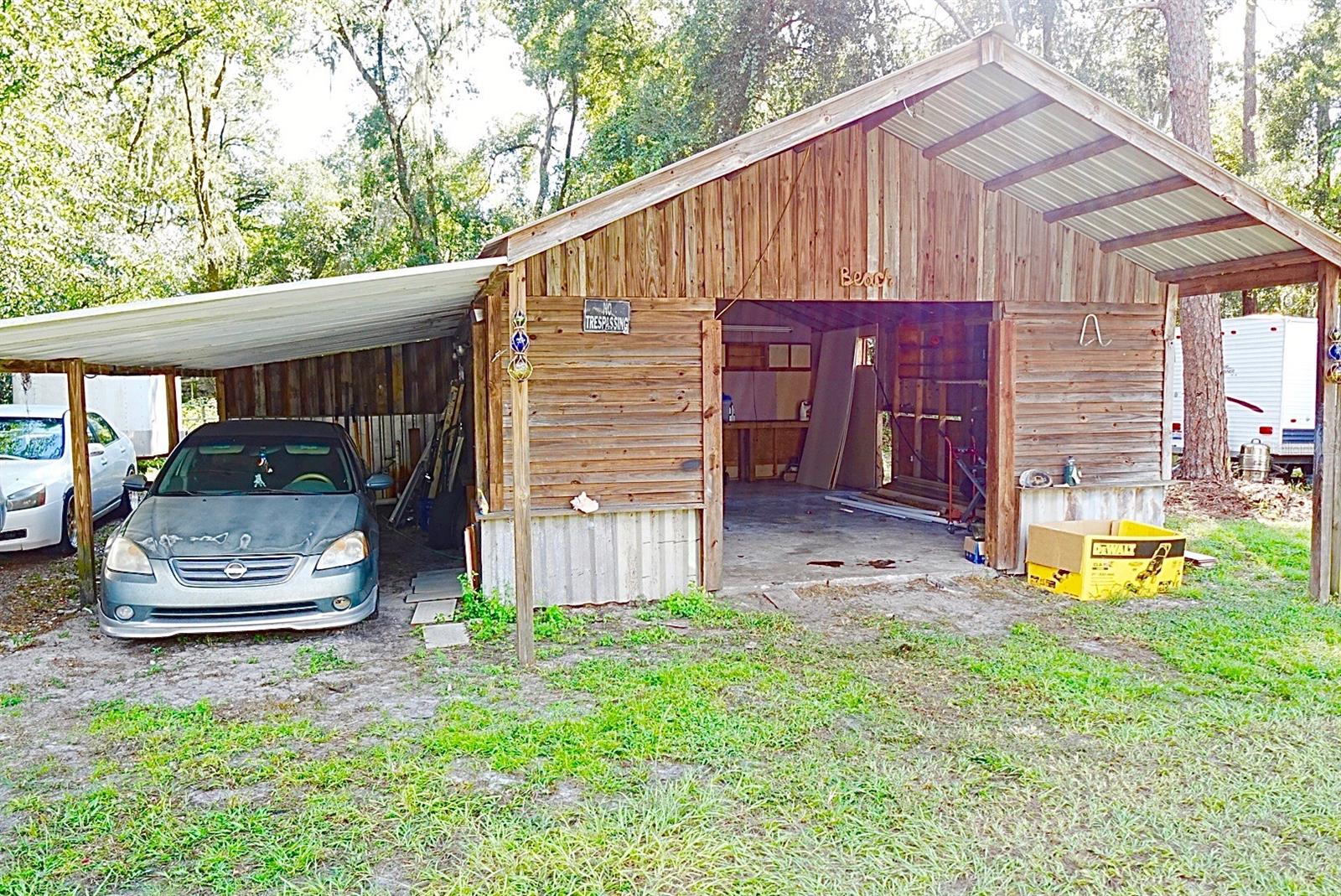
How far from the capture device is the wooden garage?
536cm

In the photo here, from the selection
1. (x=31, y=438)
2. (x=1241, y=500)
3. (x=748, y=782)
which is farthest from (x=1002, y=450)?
(x=31, y=438)

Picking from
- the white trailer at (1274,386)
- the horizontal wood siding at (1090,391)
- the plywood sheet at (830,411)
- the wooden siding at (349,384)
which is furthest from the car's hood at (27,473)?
the white trailer at (1274,386)

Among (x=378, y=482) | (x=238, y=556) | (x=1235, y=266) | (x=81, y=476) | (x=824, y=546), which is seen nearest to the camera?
(x=238, y=556)

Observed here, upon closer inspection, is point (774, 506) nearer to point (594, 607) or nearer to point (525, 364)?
point (594, 607)

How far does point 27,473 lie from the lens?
25.5ft

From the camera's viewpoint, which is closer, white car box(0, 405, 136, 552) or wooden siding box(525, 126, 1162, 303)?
wooden siding box(525, 126, 1162, 303)

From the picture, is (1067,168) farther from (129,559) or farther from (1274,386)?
(1274,386)

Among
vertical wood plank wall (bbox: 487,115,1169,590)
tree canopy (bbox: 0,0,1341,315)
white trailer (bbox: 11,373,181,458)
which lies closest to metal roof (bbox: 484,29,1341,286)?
vertical wood plank wall (bbox: 487,115,1169,590)

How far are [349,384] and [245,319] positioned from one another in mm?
5594

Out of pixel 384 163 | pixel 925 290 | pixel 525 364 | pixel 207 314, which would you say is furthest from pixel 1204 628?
pixel 384 163

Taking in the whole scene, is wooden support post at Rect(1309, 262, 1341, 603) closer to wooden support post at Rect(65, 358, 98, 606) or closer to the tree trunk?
the tree trunk

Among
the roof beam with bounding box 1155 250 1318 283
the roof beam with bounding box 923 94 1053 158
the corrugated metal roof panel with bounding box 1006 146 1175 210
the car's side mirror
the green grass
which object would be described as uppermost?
the roof beam with bounding box 923 94 1053 158

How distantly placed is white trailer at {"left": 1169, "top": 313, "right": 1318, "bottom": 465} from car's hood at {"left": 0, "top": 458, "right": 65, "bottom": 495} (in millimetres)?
12269

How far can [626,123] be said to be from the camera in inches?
594
